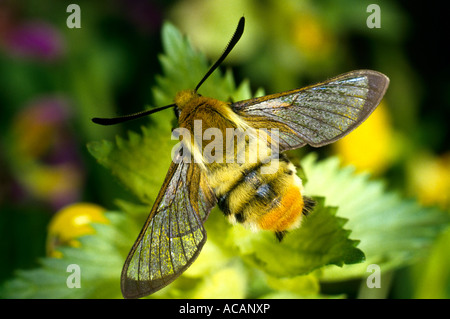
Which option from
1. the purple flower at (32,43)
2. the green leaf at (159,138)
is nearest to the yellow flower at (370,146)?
the green leaf at (159,138)

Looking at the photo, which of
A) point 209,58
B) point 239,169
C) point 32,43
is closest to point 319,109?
point 239,169

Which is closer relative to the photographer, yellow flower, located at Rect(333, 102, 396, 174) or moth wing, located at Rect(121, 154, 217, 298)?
moth wing, located at Rect(121, 154, 217, 298)

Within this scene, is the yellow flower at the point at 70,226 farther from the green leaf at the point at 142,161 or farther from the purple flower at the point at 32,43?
the purple flower at the point at 32,43

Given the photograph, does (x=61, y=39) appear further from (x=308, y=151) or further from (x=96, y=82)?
(x=308, y=151)

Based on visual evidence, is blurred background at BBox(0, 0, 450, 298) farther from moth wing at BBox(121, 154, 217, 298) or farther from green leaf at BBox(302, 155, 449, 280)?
moth wing at BBox(121, 154, 217, 298)

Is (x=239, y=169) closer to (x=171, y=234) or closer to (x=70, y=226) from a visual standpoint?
(x=171, y=234)

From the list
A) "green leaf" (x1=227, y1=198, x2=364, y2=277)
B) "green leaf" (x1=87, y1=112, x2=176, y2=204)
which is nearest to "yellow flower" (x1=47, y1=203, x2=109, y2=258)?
"green leaf" (x1=87, y1=112, x2=176, y2=204)

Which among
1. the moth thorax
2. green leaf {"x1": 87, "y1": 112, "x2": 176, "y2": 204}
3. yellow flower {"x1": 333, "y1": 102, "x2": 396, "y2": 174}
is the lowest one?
green leaf {"x1": 87, "y1": 112, "x2": 176, "y2": 204}
